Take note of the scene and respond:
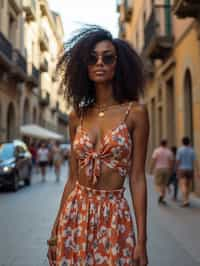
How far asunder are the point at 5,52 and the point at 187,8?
551 inches

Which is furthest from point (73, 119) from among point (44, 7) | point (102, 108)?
point (44, 7)

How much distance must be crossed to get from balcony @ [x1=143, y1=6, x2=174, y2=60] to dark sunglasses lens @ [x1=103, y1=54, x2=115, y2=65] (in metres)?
15.0

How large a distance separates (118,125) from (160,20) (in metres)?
16.3

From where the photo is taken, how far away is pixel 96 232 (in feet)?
7.22

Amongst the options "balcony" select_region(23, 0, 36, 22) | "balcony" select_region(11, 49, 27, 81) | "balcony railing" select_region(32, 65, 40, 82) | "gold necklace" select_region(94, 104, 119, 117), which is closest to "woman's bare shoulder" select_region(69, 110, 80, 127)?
"gold necklace" select_region(94, 104, 119, 117)

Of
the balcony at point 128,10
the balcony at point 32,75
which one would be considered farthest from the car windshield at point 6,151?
the balcony at point 128,10

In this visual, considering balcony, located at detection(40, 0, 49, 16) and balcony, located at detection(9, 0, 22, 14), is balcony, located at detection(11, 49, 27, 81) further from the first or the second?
balcony, located at detection(40, 0, 49, 16)

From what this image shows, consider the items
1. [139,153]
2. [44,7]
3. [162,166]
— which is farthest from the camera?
[44,7]

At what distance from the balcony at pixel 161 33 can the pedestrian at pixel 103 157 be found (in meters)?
14.9

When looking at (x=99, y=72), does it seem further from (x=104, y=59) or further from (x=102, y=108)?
(x=102, y=108)

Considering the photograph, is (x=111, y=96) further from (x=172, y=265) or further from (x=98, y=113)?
(x=172, y=265)

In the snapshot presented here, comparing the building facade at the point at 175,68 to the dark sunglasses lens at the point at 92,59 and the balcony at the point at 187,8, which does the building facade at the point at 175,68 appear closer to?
the balcony at the point at 187,8

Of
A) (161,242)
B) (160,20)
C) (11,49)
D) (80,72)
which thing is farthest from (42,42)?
(80,72)

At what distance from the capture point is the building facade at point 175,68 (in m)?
13.2
